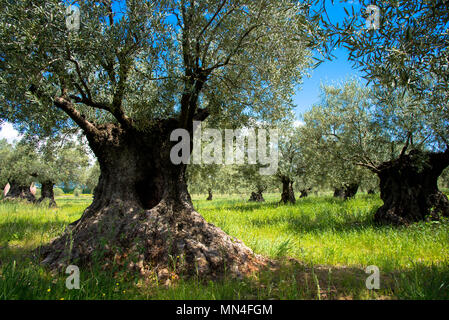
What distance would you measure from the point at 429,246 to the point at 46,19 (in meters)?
12.3

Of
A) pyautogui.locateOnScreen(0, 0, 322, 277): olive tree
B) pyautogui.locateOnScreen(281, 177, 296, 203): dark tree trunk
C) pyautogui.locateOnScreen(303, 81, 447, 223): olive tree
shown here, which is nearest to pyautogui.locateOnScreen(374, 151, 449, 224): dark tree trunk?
Result: pyautogui.locateOnScreen(303, 81, 447, 223): olive tree

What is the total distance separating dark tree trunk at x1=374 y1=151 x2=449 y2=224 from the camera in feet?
33.6

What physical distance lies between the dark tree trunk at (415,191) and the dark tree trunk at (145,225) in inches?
331

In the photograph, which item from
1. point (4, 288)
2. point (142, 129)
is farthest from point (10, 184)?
point (4, 288)

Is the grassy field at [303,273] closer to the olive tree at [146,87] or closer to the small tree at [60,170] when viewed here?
the olive tree at [146,87]

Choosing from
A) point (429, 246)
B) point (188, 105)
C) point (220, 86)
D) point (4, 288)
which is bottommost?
point (429, 246)

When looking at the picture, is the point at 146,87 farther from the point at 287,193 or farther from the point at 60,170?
the point at 60,170

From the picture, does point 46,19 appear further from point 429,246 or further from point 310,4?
point 429,246

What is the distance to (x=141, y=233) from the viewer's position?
5891mm

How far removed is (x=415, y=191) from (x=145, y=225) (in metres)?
12.1

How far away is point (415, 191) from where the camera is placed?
10617 millimetres

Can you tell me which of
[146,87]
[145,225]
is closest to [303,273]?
[145,225]

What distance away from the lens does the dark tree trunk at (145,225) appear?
5.38 metres

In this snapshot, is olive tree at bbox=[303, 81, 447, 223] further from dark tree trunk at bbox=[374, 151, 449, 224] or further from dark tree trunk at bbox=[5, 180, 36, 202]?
dark tree trunk at bbox=[5, 180, 36, 202]
